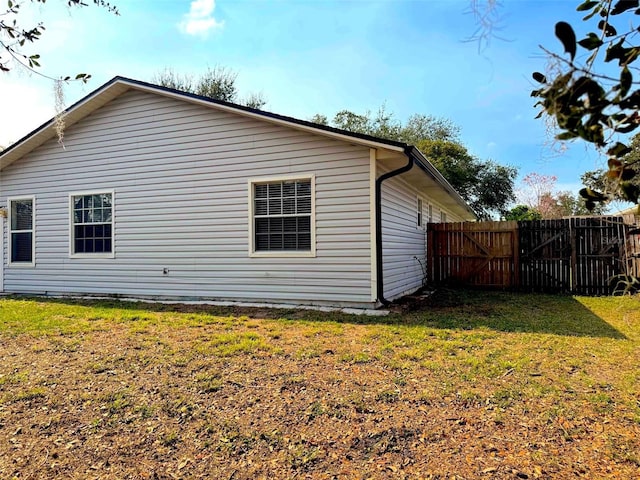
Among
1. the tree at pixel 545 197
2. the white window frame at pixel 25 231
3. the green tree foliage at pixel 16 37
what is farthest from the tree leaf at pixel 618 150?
the tree at pixel 545 197

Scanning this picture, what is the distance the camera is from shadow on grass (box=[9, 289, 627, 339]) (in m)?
5.64

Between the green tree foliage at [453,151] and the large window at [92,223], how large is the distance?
16.9 metres

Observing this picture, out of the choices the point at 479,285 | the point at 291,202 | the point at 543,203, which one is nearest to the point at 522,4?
the point at 291,202

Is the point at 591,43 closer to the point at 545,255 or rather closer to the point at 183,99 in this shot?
the point at 183,99

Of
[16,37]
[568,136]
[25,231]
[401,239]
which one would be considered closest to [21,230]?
[25,231]

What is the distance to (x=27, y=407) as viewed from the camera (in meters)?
3.05

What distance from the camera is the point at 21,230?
32.4ft

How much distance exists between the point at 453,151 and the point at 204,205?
61.4 feet

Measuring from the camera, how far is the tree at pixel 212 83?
20.2 m

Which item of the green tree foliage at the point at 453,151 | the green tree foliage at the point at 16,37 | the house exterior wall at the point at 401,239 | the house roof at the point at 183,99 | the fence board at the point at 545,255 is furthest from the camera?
the green tree foliage at the point at 453,151

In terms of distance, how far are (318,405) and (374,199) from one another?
168 inches

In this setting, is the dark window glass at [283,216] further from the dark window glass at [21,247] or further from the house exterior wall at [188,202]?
the dark window glass at [21,247]

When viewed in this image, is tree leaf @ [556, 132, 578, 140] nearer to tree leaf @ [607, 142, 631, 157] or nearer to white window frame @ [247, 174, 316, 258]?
tree leaf @ [607, 142, 631, 157]

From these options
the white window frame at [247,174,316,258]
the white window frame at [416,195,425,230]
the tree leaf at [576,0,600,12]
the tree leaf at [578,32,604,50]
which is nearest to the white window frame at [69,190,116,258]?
the white window frame at [247,174,316,258]
